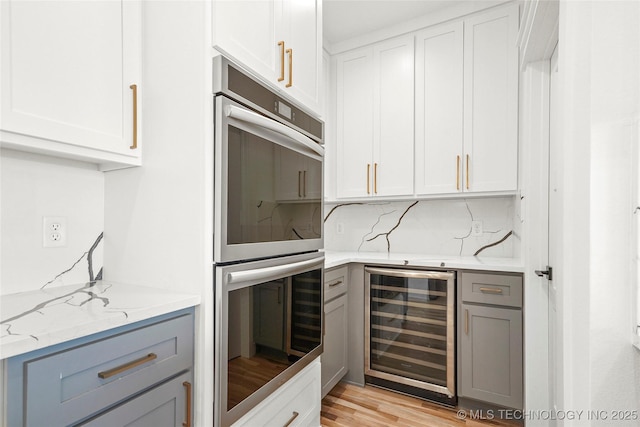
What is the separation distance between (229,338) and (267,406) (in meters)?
0.41

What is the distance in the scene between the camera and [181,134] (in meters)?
1.12

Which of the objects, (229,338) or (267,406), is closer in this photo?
(229,338)

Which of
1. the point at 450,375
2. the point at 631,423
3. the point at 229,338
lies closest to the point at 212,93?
the point at 229,338

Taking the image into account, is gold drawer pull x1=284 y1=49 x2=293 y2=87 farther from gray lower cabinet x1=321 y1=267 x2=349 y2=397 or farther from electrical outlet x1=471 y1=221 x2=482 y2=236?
electrical outlet x1=471 y1=221 x2=482 y2=236

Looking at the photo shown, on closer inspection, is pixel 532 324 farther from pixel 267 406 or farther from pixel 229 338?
pixel 229 338

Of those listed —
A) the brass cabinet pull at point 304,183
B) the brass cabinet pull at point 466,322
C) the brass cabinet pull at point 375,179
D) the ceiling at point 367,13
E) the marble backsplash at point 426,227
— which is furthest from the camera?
the brass cabinet pull at point 375,179

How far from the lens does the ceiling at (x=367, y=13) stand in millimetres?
2297

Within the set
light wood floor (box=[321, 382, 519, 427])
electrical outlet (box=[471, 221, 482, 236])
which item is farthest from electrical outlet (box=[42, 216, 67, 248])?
electrical outlet (box=[471, 221, 482, 236])

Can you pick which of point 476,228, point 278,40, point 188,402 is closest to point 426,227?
point 476,228

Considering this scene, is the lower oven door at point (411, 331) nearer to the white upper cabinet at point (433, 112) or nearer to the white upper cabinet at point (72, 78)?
the white upper cabinet at point (433, 112)

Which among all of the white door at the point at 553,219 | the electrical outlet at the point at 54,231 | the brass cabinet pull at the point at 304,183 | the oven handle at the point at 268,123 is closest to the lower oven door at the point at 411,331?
the white door at the point at 553,219

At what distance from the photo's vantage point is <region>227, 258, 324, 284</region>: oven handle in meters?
1.11

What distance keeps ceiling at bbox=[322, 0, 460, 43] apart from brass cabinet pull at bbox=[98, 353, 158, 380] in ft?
7.76

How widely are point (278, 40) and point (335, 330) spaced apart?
1.71 m
